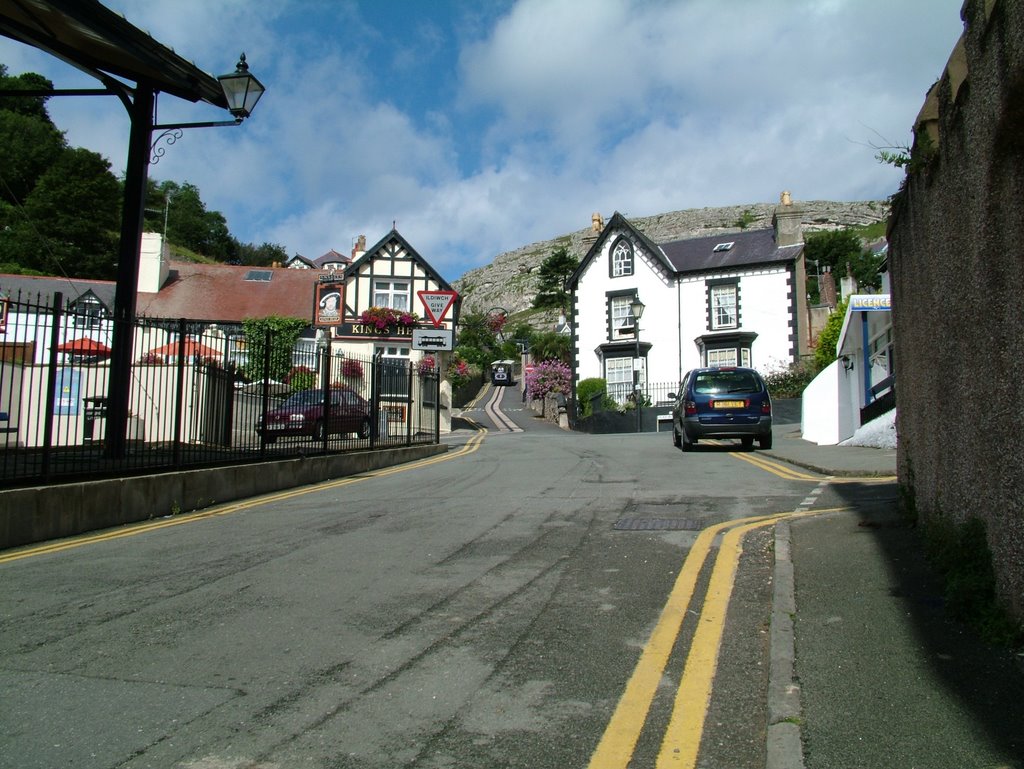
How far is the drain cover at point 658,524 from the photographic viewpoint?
8.18m

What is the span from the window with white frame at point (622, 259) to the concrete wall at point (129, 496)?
30896 millimetres

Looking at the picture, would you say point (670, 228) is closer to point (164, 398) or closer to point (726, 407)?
point (726, 407)

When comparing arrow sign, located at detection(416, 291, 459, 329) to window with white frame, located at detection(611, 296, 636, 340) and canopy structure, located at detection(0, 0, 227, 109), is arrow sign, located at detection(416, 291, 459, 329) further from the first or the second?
window with white frame, located at detection(611, 296, 636, 340)

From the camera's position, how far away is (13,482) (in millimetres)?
8375

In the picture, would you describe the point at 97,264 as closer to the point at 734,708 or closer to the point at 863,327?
the point at 863,327

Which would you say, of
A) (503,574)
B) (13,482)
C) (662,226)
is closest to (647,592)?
(503,574)

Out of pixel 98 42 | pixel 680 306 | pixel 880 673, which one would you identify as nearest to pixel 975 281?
pixel 880 673

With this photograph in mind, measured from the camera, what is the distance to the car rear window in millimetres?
17844

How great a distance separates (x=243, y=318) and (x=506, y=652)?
132 feet

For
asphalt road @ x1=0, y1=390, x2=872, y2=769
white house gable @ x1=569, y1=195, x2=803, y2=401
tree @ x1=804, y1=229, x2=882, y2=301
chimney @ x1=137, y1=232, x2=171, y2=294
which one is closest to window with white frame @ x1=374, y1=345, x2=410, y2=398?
asphalt road @ x1=0, y1=390, x2=872, y2=769

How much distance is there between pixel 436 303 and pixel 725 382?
29.5 ft

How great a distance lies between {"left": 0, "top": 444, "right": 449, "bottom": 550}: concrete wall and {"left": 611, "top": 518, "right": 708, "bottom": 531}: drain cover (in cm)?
584

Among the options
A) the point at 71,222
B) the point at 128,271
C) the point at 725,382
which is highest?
the point at 71,222

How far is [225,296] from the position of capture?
43.6 metres
